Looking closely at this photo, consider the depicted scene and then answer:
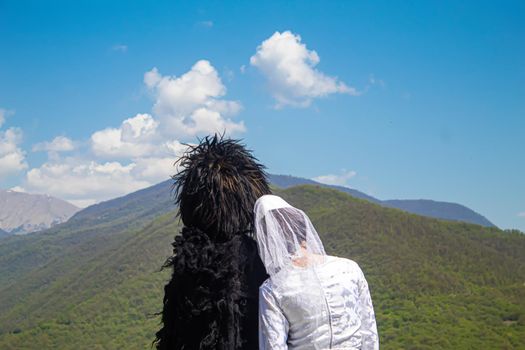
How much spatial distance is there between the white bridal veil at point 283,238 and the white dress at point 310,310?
0.07 metres

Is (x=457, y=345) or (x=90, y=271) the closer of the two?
(x=457, y=345)

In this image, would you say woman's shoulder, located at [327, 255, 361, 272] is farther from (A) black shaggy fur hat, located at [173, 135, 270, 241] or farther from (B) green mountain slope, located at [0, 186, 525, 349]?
(B) green mountain slope, located at [0, 186, 525, 349]

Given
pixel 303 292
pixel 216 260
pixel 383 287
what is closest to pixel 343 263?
pixel 303 292

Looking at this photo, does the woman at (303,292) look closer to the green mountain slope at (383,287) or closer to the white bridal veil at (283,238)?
the white bridal veil at (283,238)

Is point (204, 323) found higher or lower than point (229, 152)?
lower

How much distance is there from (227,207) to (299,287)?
2.26ft

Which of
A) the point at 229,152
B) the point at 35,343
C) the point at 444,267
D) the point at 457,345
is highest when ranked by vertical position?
Answer: the point at 229,152

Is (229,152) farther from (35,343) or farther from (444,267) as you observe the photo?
(35,343)

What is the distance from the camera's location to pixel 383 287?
244 ft

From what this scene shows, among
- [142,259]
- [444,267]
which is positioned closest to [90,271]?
[142,259]

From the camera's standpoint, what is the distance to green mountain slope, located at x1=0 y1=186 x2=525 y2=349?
61988 millimetres

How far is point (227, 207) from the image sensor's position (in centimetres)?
348

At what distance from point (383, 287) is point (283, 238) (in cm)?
7393

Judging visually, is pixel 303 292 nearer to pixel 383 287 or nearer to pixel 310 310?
pixel 310 310
